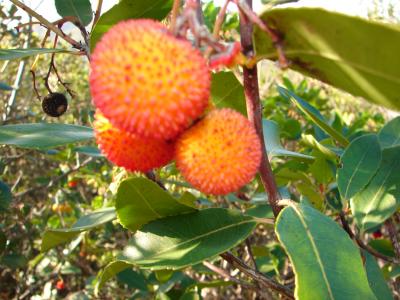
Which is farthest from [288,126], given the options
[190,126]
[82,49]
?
[190,126]

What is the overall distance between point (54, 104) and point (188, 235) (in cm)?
74

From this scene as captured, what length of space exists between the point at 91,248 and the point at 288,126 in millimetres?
1501

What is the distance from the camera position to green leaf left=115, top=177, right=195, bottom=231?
1.03 metres

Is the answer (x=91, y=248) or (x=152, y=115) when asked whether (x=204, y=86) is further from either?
(x=91, y=248)

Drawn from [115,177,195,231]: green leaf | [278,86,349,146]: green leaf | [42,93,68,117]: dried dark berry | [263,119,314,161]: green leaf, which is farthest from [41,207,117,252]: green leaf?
[278,86,349,146]: green leaf

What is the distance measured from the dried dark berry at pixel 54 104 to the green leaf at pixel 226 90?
0.62m

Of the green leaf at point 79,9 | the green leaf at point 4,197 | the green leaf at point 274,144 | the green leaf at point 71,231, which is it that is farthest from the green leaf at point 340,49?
the green leaf at point 4,197

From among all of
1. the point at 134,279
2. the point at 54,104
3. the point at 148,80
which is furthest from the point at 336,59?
the point at 134,279

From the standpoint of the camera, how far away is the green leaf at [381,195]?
1.35m

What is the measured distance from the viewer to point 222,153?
0.79 m

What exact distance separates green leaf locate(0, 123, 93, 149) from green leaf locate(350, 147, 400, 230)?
0.77 meters

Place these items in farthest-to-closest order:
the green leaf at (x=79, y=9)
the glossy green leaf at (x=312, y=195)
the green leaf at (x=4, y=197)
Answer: the green leaf at (x=4, y=197), the glossy green leaf at (x=312, y=195), the green leaf at (x=79, y=9)

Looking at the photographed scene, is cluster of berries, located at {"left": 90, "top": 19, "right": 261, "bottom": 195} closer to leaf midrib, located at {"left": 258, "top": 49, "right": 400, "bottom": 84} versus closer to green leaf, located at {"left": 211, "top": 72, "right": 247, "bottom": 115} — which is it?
leaf midrib, located at {"left": 258, "top": 49, "right": 400, "bottom": 84}

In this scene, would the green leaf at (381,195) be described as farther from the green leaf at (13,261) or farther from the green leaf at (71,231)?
the green leaf at (13,261)
